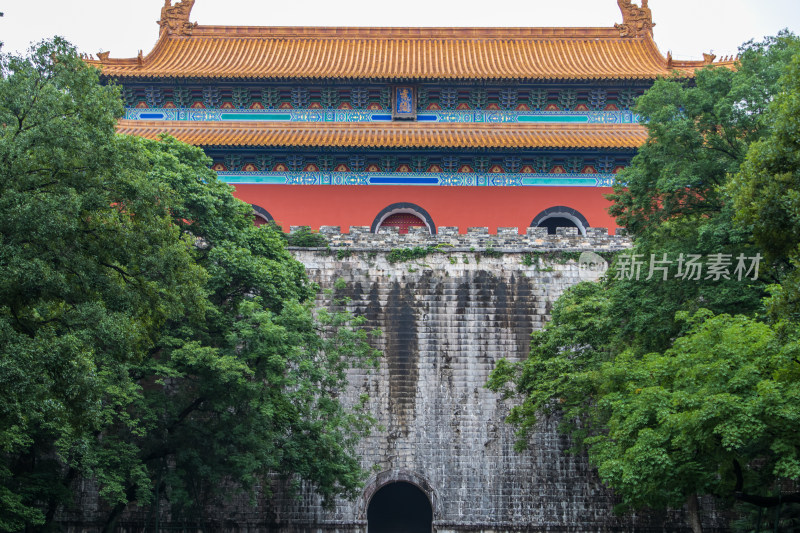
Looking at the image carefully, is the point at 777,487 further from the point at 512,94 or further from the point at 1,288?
the point at 1,288

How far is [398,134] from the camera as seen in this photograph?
24.7 metres

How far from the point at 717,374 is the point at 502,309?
8939mm

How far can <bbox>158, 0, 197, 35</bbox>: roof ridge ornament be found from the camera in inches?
1118

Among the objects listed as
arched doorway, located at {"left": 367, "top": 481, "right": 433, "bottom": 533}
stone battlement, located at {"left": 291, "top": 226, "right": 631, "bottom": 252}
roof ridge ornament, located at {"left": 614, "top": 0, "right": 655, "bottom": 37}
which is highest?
roof ridge ornament, located at {"left": 614, "top": 0, "right": 655, "bottom": 37}

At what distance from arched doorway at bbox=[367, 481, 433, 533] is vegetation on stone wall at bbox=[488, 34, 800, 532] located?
18.0 ft

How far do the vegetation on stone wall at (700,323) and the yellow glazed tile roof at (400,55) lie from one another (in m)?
10.1

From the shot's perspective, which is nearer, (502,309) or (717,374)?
(717,374)

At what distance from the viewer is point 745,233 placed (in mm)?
13375

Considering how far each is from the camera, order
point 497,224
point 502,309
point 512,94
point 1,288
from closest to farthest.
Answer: point 1,288 → point 502,309 → point 497,224 → point 512,94

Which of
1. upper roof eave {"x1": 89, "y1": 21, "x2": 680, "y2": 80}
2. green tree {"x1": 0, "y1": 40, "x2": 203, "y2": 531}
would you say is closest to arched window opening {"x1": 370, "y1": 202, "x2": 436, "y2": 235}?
upper roof eave {"x1": 89, "y1": 21, "x2": 680, "y2": 80}

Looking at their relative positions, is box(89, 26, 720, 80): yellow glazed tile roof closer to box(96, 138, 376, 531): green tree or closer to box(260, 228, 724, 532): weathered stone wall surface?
box(260, 228, 724, 532): weathered stone wall surface

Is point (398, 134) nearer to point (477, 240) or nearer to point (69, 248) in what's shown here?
point (477, 240)

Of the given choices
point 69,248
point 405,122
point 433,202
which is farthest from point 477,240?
point 69,248

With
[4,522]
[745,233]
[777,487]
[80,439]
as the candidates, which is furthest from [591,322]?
[4,522]
